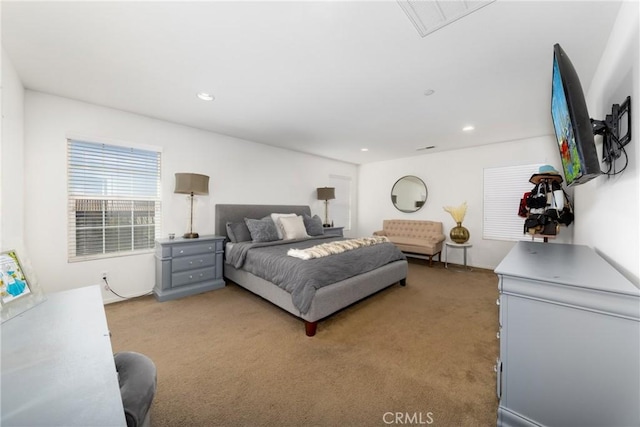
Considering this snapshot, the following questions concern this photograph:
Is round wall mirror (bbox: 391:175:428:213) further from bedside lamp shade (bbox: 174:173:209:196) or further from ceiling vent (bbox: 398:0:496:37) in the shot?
bedside lamp shade (bbox: 174:173:209:196)

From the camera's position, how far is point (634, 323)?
1.00 m

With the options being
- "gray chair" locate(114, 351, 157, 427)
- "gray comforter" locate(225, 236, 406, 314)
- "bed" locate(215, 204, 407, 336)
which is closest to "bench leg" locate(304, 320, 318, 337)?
"bed" locate(215, 204, 407, 336)

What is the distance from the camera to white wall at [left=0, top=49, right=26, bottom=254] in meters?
1.93

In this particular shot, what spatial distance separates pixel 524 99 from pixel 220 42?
3.17 meters

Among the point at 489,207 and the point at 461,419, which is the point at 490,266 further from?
the point at 461,419

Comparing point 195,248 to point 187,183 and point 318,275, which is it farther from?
point 318,275

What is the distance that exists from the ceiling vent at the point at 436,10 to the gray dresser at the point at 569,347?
157 centimetres

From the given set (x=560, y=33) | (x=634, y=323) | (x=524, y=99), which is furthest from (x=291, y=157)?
(x=634, y=323)

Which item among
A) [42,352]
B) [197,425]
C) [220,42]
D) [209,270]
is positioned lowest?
[197,425]

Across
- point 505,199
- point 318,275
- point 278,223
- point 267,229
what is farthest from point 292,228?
point 505,199

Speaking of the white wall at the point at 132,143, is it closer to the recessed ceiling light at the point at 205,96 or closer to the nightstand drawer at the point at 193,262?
the nightstand drawer at the point at 193,262

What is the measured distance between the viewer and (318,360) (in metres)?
1.97

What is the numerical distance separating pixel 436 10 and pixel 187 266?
366 cm

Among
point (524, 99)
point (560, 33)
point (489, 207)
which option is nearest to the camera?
point (560, 33)
